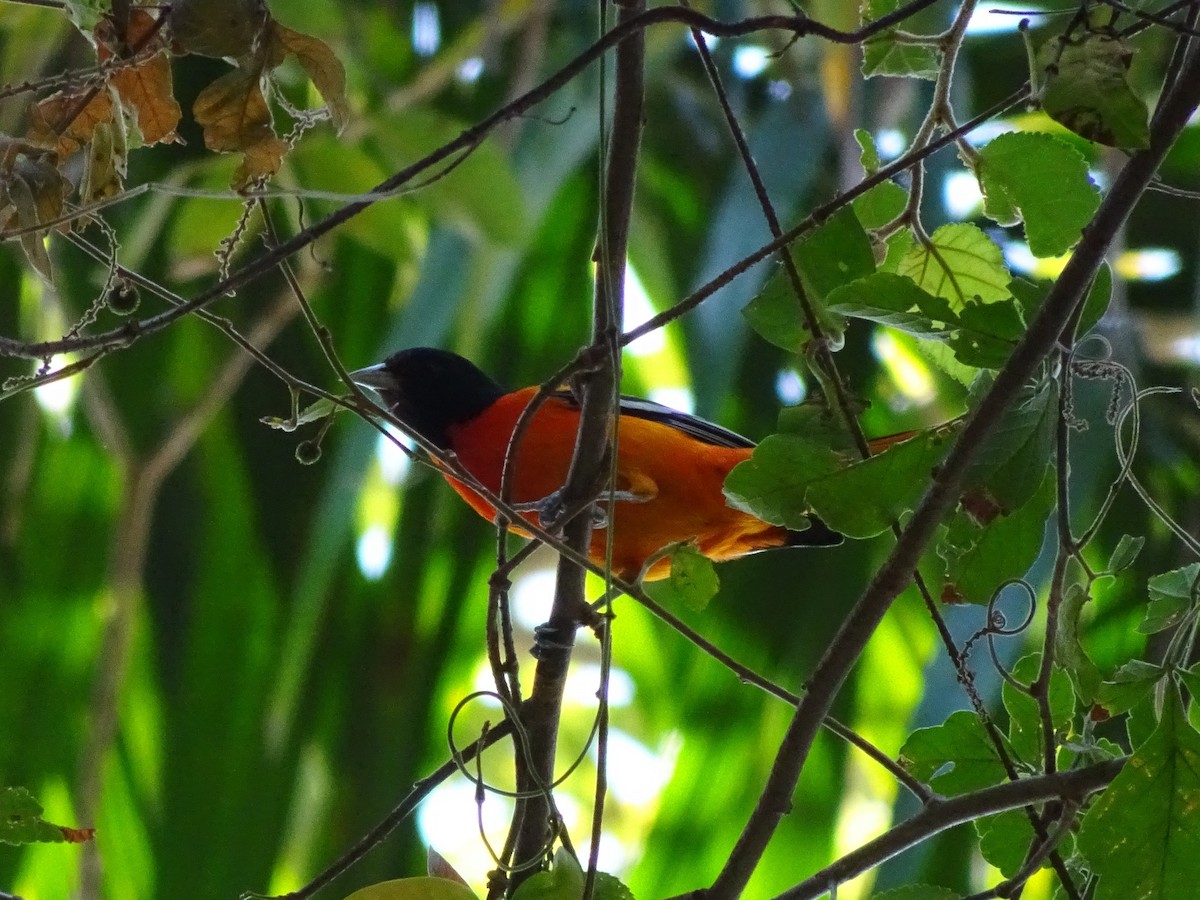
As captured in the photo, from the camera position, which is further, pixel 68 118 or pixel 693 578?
pixel 693 578

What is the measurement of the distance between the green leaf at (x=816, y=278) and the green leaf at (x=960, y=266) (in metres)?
0.15

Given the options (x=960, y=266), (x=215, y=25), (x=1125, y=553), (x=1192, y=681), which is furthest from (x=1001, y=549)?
(x=215, y=25)

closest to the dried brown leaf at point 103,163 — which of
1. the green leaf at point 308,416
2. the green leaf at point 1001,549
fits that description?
the green leaf at point 308,416

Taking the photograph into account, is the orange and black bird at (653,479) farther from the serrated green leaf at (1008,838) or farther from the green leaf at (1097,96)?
the green leaf at (1097,96)

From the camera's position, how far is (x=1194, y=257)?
372 centimetres

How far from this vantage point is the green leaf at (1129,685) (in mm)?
1368

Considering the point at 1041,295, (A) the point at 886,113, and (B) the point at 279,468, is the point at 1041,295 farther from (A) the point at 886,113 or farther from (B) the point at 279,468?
(B) the point at 279,468

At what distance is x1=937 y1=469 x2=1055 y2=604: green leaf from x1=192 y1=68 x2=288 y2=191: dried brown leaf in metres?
0.88

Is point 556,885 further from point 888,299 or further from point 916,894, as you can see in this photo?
point 888,299

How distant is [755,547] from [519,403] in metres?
0.67

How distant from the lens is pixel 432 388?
367 centimetres

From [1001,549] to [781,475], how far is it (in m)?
0.27

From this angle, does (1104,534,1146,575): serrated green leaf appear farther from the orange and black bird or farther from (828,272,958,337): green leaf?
the orange and black bird

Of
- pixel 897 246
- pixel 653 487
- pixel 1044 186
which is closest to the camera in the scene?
pixel 1044 186
